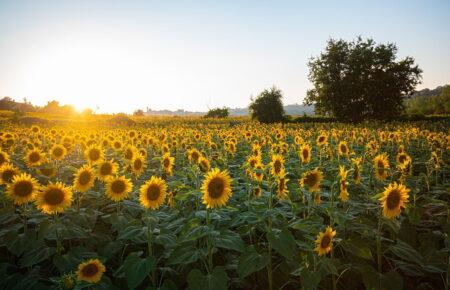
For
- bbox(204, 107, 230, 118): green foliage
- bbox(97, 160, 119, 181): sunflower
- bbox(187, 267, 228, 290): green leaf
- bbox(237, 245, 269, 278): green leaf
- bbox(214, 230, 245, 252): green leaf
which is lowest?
bbox(187, 267, 228, 290): green leaf

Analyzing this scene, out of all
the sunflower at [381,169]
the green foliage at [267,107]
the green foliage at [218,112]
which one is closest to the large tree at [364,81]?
the green foliage at [267,107]

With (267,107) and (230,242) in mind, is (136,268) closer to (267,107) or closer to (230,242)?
(230,242)

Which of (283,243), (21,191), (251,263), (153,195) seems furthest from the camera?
(21,191)

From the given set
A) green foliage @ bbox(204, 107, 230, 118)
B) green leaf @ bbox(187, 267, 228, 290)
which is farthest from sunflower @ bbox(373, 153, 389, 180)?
green foliage @ bbox(204, 107, 230, 118)

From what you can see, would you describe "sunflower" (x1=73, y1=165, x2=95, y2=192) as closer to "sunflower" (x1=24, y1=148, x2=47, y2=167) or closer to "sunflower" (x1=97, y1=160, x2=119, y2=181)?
"sunflower" (x1=97, y1=160, x2=119, y2=181)

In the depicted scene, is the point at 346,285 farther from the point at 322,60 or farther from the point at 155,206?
the point at 322,60

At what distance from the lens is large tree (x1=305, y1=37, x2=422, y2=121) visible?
3834 cm

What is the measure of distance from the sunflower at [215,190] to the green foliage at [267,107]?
121 ft

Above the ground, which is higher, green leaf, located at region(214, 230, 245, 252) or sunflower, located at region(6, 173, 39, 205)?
sunflower, located at region(6, 173, 39, 205)

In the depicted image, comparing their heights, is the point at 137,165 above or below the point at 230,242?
above

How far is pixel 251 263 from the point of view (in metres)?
3.06

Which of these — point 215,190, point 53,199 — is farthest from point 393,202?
point 53,199

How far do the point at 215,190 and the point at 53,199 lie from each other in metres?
1.85

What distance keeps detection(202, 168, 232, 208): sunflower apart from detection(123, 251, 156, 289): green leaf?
83 centimetres
